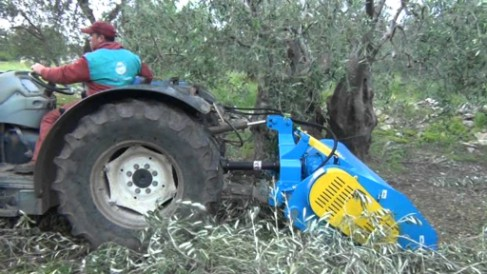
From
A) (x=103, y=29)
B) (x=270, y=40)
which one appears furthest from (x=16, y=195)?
(x=270, y=40)

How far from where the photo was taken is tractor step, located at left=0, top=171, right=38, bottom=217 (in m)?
4.22

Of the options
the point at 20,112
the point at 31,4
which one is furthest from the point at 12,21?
the point at 20,112

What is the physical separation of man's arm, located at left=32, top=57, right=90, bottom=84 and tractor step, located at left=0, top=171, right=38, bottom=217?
70cm

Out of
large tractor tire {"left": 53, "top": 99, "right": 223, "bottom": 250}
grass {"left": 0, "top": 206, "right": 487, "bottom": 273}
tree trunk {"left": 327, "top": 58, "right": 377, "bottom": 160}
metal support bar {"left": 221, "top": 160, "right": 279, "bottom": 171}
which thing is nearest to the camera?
grass {"left": 0, "top": 206, "right": 487, "bottom": 273}

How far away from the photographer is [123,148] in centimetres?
421

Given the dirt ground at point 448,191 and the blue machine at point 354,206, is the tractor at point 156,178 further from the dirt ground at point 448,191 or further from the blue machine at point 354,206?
the dirt ground at point 448,191

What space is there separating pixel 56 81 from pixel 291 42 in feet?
6.52

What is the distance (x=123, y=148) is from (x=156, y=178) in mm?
299

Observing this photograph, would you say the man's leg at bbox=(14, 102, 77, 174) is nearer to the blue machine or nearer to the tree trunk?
the blue machine

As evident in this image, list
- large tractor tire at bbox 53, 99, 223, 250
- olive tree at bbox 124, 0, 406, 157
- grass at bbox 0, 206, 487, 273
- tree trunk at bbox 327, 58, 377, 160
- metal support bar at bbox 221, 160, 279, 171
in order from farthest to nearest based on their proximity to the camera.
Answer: tree trunk at bbox 327, 58, 377, 160 < olive tree at bbox 124, 0, 406, 157 < metal support bar at bbox 221, 160, 279, 171 < large tractor tire at bbox 53, 99, 223, 250 < grass at bbox 0, 206, 487, 273

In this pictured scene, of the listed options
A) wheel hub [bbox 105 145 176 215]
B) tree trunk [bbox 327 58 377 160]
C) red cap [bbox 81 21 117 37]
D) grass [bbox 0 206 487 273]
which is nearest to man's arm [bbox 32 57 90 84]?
red cap [bbox 81 21 117 37]

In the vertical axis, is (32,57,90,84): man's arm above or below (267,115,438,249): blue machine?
above

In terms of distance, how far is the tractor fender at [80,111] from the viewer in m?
4.11

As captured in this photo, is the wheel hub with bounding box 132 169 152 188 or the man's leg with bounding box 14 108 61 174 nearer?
the wheel hub with bounding box 132 169 152 188
